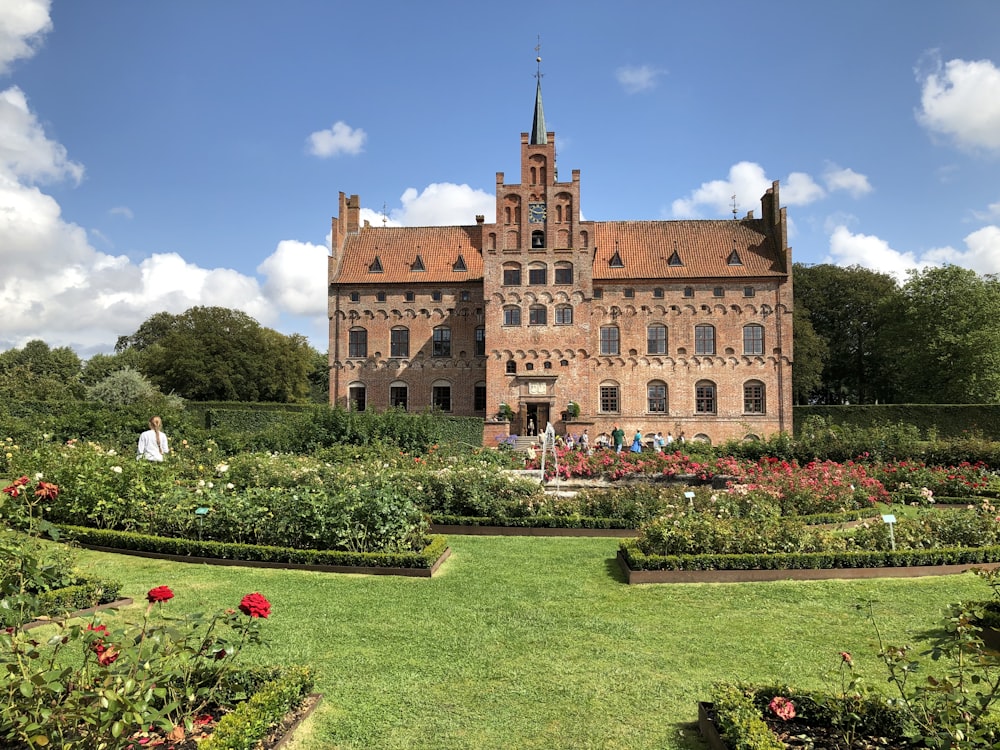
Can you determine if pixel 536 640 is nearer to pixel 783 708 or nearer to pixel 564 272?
pixel 783 708

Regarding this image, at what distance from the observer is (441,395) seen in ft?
117

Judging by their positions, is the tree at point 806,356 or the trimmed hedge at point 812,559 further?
the tree at point 806,356

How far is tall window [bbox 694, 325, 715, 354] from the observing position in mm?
33906

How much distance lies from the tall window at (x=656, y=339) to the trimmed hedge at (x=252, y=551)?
27.0 m

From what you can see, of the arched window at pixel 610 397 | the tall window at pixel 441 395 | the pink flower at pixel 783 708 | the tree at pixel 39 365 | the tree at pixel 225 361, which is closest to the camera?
the pink flower at pixel 783 708

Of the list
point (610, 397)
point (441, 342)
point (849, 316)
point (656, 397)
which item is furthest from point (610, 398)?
point (849, 316)

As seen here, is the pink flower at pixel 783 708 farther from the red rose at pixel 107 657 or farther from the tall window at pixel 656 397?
the tall window at pixel 656 397

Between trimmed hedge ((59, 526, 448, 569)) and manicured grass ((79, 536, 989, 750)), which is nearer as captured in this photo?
manicured grass ((79, 536, 989, 750))

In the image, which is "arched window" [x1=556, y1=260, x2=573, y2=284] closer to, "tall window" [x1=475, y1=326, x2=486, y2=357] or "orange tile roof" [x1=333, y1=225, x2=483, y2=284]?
"orange tile roof" [x1=333, y1=225, x2=483, y2=284]

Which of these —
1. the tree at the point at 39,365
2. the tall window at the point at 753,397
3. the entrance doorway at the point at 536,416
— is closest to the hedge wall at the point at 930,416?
the tall window at the point at 753,397

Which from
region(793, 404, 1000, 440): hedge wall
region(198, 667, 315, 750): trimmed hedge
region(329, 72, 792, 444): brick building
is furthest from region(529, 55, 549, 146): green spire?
region(198, 667, 315, 750): trimmed hedge

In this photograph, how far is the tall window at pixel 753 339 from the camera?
110ft

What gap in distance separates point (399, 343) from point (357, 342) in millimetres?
2350

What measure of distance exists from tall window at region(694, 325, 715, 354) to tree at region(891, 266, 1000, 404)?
559 inches
